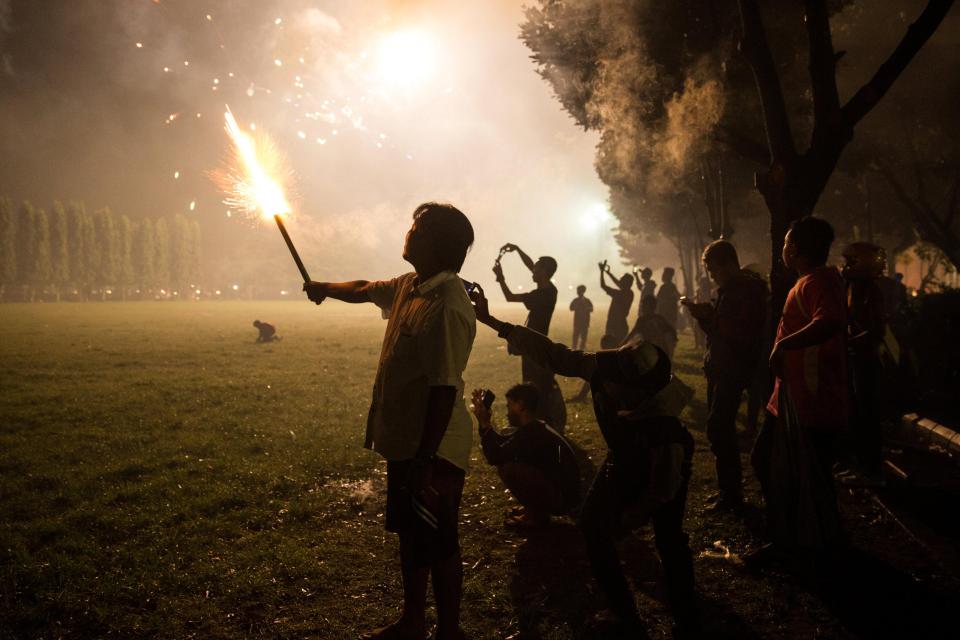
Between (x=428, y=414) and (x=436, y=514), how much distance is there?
0.55m

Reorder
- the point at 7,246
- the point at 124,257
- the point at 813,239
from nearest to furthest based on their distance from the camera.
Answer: the point at 813,239 → the point at 7,246 → the point at 124,257

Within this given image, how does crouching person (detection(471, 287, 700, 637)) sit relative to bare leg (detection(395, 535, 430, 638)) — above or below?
above

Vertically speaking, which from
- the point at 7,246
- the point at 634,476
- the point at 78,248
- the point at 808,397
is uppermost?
the point at 78,248

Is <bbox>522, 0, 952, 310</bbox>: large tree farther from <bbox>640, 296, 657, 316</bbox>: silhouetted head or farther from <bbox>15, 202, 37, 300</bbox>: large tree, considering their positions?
<bbox>15, 202, 37, 300</bbox>: large tree

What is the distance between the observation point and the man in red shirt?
12.8 feet

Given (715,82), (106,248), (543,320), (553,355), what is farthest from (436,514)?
(106,248)

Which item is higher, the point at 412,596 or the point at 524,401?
the point at 524,401

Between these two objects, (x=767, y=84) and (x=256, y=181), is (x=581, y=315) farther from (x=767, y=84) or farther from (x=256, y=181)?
(x=256, y=181)

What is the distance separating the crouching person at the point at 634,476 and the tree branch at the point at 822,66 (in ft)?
20.2

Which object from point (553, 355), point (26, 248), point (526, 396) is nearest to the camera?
point (553, 355)

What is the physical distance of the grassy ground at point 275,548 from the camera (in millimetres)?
3928

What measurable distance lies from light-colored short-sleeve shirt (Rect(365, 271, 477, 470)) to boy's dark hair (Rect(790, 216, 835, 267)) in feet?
8.95

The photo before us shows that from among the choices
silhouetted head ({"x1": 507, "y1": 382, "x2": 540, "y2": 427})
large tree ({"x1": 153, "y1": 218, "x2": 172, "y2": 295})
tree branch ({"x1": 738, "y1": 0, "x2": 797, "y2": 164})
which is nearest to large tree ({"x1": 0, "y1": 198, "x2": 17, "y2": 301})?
large tree ({"x1": 153, "y1": 218, "x2": 172, "y2": 295})

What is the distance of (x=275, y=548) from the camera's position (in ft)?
16.9
